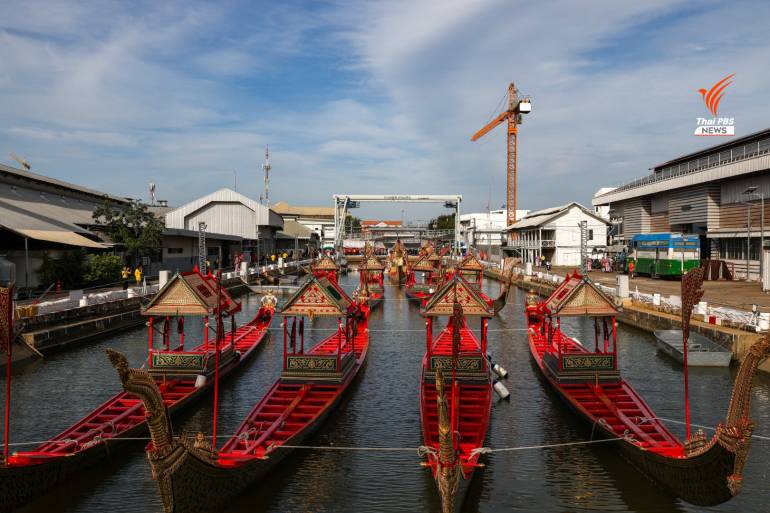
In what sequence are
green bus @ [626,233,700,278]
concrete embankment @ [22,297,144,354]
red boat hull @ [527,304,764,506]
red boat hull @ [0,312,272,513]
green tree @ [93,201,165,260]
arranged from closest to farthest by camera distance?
1. red boat hull @ [527,304,764,506]
2. red boat hull @ [0,312,272,513]
3. concrete embankment @ [22,297,144,354]
4. green tree @ [93,201,165,260]
5. green bus @ [626,233,700,278]

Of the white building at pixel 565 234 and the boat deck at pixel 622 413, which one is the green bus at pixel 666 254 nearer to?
the white building at pixel 565 234

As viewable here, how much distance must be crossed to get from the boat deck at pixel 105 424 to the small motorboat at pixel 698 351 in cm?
1952

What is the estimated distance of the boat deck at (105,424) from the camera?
43.0 ft

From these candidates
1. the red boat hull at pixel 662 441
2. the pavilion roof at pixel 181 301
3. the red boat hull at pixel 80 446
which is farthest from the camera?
the pavilion roof at pixel 181 301

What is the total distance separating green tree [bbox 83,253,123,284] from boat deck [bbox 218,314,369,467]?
93.1 feet

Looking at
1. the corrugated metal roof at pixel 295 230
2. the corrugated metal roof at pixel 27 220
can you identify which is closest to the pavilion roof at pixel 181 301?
the corrugated metal roof at pixel 27 220

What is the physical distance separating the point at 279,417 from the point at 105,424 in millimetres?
4312

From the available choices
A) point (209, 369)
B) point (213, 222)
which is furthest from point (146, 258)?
point (209, 369)

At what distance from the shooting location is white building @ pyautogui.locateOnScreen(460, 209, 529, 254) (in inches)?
4288

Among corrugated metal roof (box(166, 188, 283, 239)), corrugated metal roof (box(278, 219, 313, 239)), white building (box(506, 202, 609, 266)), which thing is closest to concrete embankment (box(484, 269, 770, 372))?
white building (box(506, 202, 609, 266))

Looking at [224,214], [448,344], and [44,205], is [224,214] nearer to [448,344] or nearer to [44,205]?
[44,205]

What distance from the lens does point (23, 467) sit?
38.4ft

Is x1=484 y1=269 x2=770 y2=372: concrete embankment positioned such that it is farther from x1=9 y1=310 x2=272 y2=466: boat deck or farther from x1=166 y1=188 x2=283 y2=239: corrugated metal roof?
x1=166 y1=188 x2=283 y2=239: corrugated metal roof

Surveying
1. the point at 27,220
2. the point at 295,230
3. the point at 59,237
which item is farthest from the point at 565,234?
the point at 295,230
